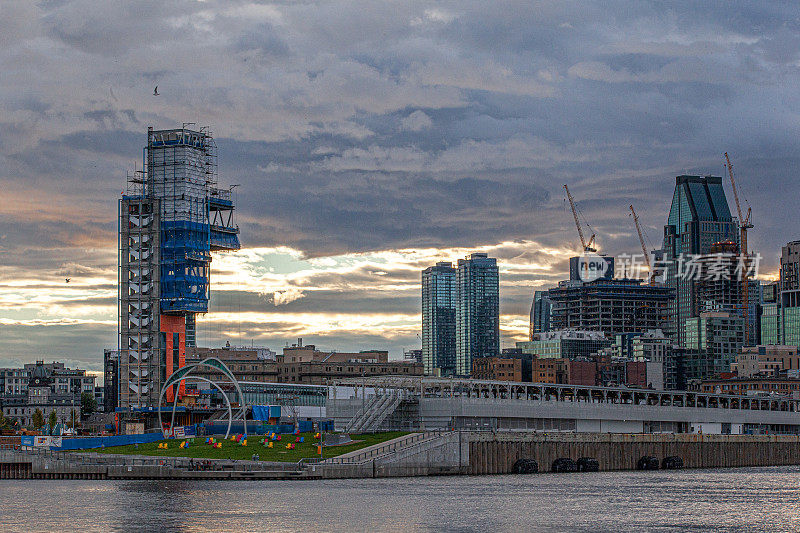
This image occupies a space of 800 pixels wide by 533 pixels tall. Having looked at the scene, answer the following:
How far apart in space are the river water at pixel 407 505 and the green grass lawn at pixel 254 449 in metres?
10.5

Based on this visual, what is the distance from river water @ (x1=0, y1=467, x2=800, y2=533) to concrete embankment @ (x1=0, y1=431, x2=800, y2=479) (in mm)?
2432

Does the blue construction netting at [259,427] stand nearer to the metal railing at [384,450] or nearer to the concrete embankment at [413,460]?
the metal railing at [384,450]

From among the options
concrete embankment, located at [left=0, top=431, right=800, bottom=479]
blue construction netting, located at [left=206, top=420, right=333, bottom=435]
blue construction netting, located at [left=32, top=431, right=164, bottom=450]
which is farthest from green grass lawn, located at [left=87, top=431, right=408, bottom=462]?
blue construction netting, located at [left=206, top=420, right=333, bottom=435]

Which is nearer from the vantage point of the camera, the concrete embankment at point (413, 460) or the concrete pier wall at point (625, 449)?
the concrete embankment at point (413, 460)

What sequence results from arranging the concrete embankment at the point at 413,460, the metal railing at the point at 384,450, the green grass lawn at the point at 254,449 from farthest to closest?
1. the green grass lawn at the point at 254,449
2. the metal railing at the point at 384,450
3. the concrete embankment at the point at 413,460

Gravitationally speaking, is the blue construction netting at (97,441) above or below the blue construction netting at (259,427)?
below

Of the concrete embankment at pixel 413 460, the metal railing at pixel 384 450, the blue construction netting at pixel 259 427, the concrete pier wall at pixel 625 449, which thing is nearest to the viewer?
the concrete embankment at pixel 413 460

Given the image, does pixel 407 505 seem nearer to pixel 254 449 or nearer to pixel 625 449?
pixel 254 449

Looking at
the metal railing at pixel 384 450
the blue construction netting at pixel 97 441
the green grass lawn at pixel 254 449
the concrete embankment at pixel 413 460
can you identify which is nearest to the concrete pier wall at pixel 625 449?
the concrete embankment at pixel 413 460

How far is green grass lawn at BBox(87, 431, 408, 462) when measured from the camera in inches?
5571

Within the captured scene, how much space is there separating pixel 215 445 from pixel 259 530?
62.0 m

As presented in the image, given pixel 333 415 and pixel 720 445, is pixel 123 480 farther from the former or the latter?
pixel 720 445

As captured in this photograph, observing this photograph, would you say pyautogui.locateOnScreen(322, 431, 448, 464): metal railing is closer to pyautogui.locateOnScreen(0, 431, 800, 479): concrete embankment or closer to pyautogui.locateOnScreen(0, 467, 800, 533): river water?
pyautogui.locateOnScreen(0, 431, 800, 479): concrete embankment

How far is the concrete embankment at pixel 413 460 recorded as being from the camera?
134m
